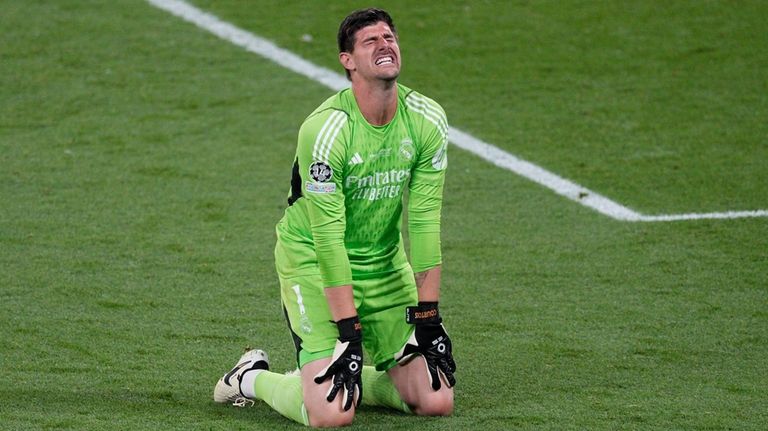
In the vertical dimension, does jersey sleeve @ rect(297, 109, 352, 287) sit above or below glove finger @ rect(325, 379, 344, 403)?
above

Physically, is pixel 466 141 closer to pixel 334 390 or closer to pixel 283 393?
pixel 283 393

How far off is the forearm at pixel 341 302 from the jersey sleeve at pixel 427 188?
13.9 inches

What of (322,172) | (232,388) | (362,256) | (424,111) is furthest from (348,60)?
(232,388)

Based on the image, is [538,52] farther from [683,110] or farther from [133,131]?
[133,131]

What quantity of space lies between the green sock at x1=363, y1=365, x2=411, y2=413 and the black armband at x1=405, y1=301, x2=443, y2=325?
0.35 m

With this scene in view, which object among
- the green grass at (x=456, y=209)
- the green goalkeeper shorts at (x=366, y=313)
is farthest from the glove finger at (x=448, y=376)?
the green goalkeeper shorts at (x=366, y=313)

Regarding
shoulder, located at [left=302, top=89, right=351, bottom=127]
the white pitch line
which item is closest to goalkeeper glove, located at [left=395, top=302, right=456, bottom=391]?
shoulder, located at [left=302, top=89, right=351, bottom=127]

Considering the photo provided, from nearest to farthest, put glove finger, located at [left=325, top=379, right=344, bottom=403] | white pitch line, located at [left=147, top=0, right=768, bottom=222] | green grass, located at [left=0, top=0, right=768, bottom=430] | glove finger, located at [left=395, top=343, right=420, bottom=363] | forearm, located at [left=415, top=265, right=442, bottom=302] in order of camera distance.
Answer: glove finger, located at [left=325, top=379, right=344, bottom=403], forearm, located at [left=415, top=265, right=442, bottom=302], glove finger, located at [left=395, top=343, right=420, bottom=363], green grass, located at [left=0, top=0, right=768, bottom=430], white pitch line, located at [left=147, top=0, right=768, bottom=222]

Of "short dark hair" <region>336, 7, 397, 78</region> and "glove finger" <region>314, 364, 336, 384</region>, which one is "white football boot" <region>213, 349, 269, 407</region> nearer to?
"glove finger" <region>314, 364, 336, 384</region>

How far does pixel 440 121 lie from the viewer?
5.82 metres

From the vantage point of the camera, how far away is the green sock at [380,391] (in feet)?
19.2

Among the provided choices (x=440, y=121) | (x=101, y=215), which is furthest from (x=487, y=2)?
(x=440, y=121)

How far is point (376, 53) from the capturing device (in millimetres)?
5562

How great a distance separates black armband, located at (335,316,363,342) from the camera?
5.53 meters
